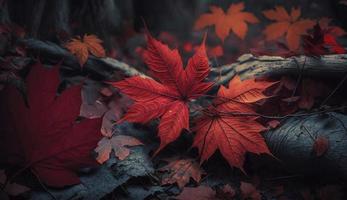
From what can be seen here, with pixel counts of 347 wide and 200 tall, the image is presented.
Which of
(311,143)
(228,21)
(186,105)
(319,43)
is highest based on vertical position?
(228,21)

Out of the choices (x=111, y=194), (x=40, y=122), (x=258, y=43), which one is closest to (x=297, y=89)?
(x=111, y=194)

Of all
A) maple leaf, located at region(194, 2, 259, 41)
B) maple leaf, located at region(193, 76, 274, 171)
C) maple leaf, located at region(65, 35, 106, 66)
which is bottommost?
maple leaf, located at region(193, 76, 274, 171)

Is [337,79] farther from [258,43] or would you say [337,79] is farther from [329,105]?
[258,43]

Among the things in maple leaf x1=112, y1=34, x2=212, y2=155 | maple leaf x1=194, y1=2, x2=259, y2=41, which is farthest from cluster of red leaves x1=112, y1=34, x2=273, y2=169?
maple leaf x1=194, y1=2, x2=259, y2=41

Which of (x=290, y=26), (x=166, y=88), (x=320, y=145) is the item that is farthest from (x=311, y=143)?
(x=290, y=26)

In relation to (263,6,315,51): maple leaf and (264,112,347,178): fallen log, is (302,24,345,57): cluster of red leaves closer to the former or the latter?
(264,112,347,178): fallen log

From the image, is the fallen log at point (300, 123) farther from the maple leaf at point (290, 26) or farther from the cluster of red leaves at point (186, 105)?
the maple leaf at point (290, 26)

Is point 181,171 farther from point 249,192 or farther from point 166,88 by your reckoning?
point 166,88
